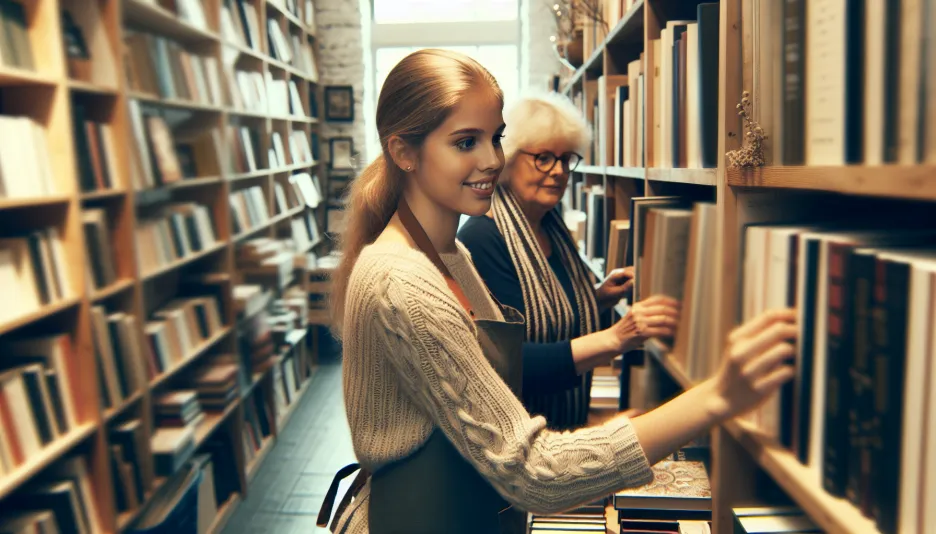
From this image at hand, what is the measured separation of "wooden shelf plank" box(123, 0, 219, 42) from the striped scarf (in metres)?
1.82

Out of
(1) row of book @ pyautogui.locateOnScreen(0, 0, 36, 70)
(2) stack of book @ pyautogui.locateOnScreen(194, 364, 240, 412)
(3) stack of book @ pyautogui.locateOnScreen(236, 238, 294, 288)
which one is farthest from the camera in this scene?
(3) stack of book @ pyautogui.locateOnScreen(236, 238, 294, 288)

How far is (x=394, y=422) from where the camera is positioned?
3.67 ft

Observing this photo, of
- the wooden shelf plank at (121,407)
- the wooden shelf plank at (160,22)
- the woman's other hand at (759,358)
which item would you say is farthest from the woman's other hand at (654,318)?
the wooden shelf plank at (160,22)

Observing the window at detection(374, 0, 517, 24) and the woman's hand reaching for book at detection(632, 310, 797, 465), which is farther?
the window at detection(374, 0, 517, 24)

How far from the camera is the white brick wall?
6.35 metres

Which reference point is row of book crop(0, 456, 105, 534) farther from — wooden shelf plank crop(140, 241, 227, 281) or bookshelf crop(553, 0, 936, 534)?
bookshelf crop(553, 0, 936, 534)

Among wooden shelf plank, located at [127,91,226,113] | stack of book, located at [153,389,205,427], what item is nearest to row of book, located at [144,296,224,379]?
stack of book, located at [153,389,205,427]

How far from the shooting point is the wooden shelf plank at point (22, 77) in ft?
6.15

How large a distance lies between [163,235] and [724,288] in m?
2.72

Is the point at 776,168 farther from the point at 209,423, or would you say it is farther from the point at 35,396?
the point at 209,423

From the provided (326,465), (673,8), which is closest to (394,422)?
(673,8)

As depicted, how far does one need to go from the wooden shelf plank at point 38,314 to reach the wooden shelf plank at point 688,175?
159 centimetres

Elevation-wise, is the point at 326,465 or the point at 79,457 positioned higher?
the point at 79,457

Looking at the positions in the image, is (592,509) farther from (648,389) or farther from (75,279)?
(75,279)
